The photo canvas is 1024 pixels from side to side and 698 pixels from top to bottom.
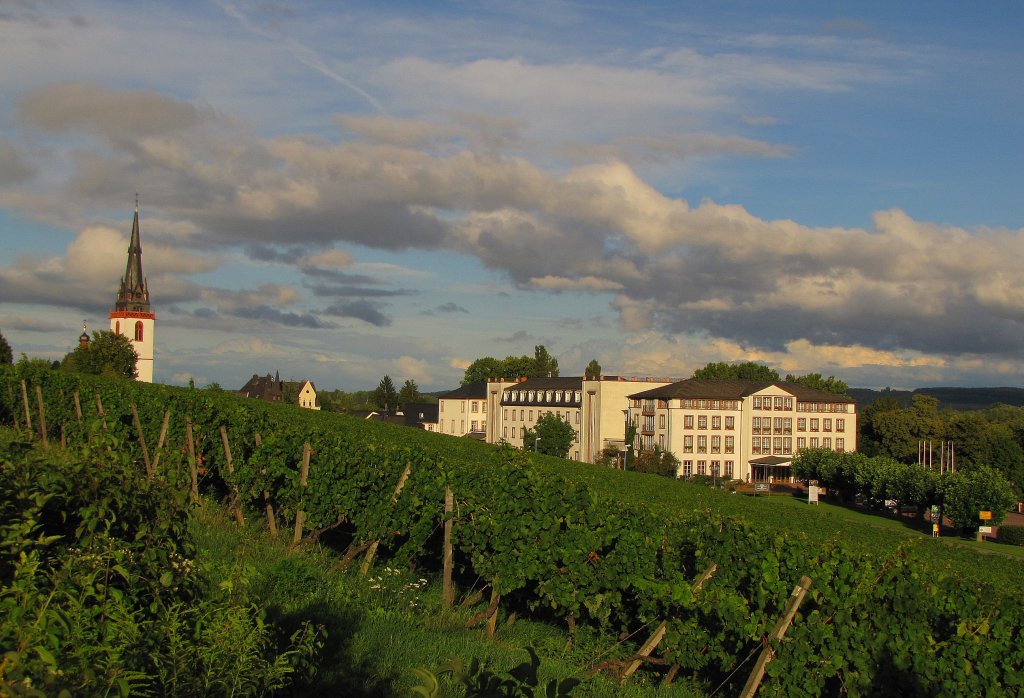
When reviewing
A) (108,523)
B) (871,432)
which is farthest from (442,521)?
(871,432)

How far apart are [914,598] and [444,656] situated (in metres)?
4.68

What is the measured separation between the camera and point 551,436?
318 ft

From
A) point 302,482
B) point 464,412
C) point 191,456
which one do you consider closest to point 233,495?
point 191,456

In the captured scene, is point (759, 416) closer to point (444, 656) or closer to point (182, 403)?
point (182, 403)

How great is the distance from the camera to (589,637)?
1152 centimetres

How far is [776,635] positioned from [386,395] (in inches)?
7450

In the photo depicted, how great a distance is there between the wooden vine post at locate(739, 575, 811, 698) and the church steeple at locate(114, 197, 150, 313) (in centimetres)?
13693

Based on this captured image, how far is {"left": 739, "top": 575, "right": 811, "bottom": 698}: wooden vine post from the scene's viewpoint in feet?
30.3

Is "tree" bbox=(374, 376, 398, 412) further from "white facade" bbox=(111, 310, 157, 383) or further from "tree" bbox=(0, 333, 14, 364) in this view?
"tree" bbox=(0, 333, 14, 364)

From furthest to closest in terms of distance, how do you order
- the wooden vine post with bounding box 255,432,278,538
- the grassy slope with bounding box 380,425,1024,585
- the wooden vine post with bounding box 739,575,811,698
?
the wooden vine post with bounding box 255,432,278,538 < the grassy slope with bounding box 380,425,1024,585 < the wooden vine post with bounding box 739,575,811,698

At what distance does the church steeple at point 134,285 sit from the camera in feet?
438

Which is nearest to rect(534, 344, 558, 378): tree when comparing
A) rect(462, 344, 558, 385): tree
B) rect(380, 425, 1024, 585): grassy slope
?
rect(462, 344, 558, 385): tree

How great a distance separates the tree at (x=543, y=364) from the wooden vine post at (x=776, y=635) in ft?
507

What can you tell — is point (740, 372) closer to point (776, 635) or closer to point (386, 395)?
point (386, 395)
